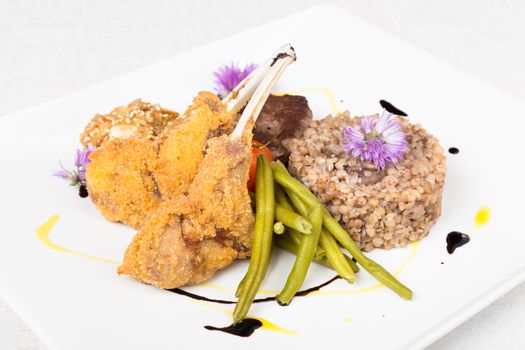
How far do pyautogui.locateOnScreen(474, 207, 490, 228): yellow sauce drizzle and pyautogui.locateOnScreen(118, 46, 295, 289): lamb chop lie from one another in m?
1.41

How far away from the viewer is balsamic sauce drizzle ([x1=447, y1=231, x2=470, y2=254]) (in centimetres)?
452

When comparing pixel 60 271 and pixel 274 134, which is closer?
pixel 60 271

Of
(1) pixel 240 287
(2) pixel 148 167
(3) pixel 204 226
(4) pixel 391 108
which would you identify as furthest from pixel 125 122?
(4) pixel 391 108

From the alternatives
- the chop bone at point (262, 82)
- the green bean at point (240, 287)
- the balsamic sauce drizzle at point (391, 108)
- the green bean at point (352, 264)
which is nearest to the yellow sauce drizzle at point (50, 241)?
the green bean at point (240, 287)

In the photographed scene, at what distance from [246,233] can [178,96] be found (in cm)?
184

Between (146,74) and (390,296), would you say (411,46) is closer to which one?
(146,74)

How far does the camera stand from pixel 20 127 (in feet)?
17.4

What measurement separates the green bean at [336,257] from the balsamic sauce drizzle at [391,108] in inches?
65.4

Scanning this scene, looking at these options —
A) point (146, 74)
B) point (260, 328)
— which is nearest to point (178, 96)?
point (146, 74)

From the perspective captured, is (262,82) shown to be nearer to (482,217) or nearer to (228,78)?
(228,78)

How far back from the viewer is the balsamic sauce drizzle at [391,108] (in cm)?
570

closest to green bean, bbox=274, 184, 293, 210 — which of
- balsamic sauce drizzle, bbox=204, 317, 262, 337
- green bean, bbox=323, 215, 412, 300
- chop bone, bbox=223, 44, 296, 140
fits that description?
green bean, bbox=323, 215, 412, 300

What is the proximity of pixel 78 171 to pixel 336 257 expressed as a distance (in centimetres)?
185

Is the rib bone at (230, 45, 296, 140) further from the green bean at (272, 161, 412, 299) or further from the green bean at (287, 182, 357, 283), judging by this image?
the green bean at (287, 182, 357, 283)
